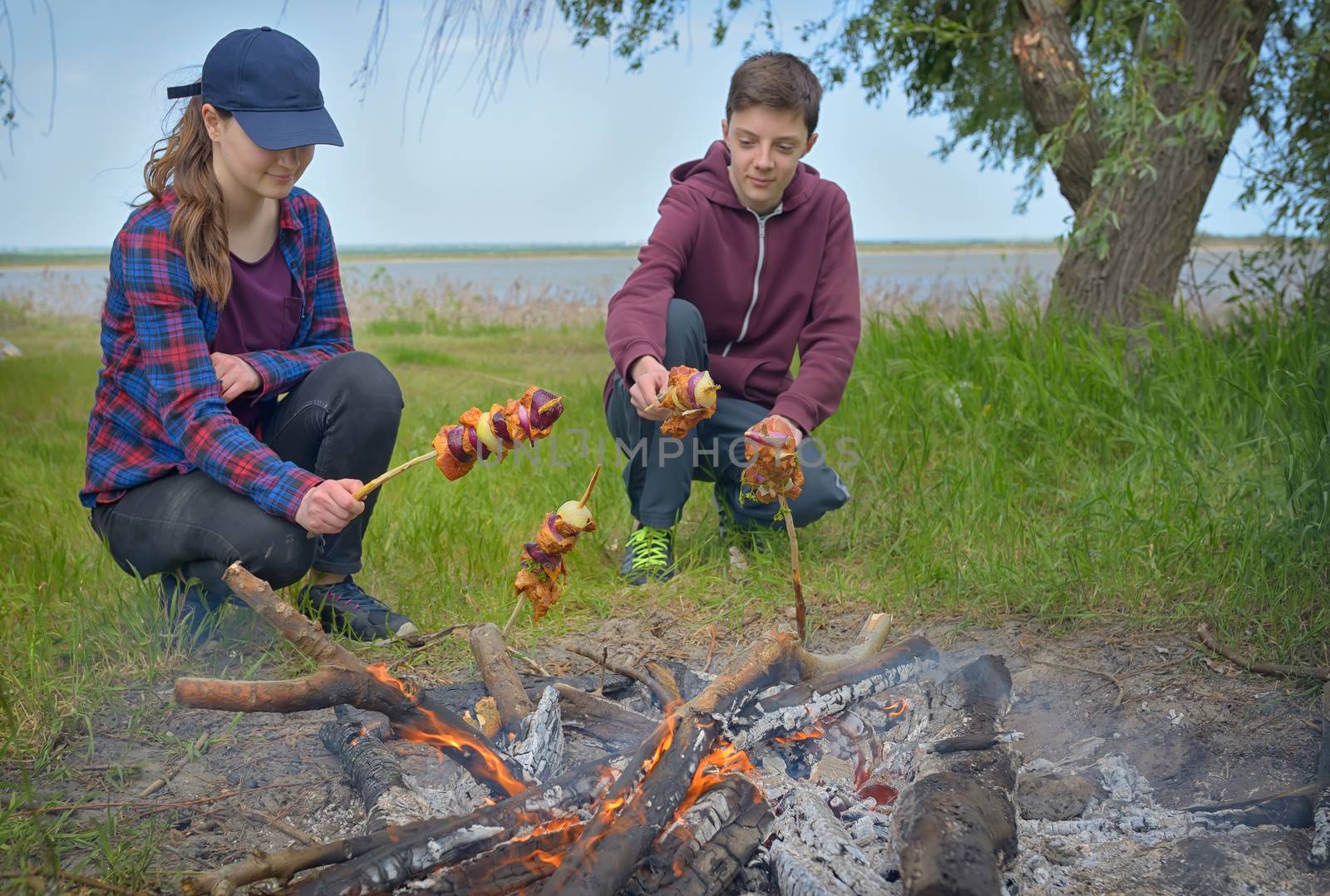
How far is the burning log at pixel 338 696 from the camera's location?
Answer: 1.70m

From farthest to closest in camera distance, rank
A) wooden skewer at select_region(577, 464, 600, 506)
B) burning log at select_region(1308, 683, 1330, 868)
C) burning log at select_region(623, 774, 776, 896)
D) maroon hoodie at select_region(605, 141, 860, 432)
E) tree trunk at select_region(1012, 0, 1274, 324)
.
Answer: tree trunk at select_region(1012, 0, 1274, 324)
maroon hoodie at select_region(605, 141, 860, 432)
wooden skewer at select_region(577, 464, 600, 506)
burning log at select_region(1308, 683, 1330, 868)
burning log at select_region(623, 774, 776, 896)

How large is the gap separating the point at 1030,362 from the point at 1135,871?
108 inches

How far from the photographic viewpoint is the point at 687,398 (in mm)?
2068

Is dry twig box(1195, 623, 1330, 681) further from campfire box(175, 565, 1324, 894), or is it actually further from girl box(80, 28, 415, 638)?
girl box(80, 28, 415, 638)

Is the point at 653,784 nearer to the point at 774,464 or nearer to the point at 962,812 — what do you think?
the point at 962,812

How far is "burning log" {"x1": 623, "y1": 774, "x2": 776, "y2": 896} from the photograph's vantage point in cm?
150

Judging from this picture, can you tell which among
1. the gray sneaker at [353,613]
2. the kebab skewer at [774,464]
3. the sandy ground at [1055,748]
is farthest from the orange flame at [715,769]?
the gray sneaker at [353,613]

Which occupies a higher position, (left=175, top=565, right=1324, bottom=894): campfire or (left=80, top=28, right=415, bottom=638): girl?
(left=80, top=28, right=415, bottom=638): girl

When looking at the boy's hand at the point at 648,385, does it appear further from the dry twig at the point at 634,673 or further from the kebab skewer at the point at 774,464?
the dry twig at the point at 634,673

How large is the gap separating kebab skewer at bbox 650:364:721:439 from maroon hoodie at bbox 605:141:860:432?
88cm

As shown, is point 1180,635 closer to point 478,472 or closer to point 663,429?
point 663,429

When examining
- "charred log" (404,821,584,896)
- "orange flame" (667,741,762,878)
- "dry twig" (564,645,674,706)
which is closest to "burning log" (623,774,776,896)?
"orange flame" (667,741,762,878)

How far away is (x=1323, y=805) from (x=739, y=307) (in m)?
1.99

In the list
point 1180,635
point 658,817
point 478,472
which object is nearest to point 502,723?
point 658,817
